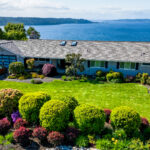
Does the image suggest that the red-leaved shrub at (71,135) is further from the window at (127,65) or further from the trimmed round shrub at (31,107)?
the window at (127,65)

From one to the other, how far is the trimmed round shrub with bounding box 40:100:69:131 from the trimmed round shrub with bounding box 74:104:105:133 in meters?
0.92

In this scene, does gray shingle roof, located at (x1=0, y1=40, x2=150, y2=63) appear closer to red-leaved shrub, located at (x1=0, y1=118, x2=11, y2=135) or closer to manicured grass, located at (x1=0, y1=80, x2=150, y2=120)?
manicured grass, located at (x1=0, y1=80, x2=150, y2=120)

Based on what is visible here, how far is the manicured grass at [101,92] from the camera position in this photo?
18.4 meters

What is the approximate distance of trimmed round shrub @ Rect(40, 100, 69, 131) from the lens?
1183 centimetres

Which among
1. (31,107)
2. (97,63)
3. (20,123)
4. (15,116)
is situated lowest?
(20,123)

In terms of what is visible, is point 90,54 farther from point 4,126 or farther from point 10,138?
point 10,138

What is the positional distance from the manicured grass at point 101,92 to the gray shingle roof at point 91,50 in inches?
193

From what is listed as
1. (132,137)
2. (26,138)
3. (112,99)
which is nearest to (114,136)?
(132,137)

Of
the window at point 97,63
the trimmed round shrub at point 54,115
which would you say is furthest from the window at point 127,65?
the trimmed round shrub at point 54,115

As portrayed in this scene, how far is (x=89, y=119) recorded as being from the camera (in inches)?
457

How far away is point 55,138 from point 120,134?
421cm

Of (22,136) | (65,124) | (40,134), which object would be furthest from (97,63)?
(22,136)

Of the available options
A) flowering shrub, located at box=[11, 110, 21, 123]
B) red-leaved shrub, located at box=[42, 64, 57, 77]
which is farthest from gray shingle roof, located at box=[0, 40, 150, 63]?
flowering shrub, located at box=[11, 110, 21, 123]

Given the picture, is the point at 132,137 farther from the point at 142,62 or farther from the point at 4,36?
the point at 4,36
